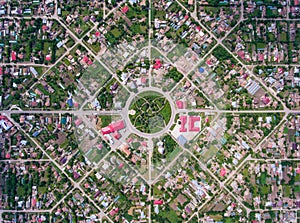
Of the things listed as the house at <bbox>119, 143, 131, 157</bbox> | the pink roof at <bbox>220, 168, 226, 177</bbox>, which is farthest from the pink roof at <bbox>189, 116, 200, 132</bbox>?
the house at <bbox>119, 143, 131, 157</bbox>

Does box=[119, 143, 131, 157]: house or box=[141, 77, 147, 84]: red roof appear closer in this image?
box=[119, 143, 131, 157]: house

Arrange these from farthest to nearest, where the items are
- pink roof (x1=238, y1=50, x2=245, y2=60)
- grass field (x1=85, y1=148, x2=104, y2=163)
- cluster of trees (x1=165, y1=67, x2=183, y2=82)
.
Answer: pink roof (x1=238, y1=50, x2=245, y2=60)
cluster of trees (x1=165, y1=67, x2=183, y2=82)
grass field (x1=85, y1=148, x2=104, y2=163)

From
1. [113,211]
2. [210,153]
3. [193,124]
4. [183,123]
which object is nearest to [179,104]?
[183,123]

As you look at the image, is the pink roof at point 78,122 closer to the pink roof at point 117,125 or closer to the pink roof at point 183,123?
the pink roof at point 117,125

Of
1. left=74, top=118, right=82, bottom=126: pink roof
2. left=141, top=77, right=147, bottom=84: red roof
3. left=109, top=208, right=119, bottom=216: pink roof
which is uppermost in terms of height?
left=141, top=77, right=147, bottom=84: red roof

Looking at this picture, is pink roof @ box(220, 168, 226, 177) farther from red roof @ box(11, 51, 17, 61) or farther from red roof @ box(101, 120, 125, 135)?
red roof @ box(11, 51, 17, 61)

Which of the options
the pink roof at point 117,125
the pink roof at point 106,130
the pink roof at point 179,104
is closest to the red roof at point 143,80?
the pink roof at point 179,104

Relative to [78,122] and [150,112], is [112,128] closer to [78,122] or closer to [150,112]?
[78,122]

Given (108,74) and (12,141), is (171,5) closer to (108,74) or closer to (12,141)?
(108,74)
